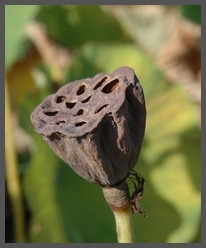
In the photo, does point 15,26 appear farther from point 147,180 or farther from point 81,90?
point 81,90

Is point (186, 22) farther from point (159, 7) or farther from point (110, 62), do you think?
point (110, 62)

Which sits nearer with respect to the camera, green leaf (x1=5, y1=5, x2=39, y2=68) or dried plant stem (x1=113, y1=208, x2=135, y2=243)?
dried plant stem (x1=113, y1=208, x2=135, y2=243)

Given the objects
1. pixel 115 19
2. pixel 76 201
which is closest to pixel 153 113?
pixel 76 201

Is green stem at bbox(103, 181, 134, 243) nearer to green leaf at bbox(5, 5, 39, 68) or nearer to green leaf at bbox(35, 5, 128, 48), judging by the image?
green leaf at bbox(5, 5, 39, 68)

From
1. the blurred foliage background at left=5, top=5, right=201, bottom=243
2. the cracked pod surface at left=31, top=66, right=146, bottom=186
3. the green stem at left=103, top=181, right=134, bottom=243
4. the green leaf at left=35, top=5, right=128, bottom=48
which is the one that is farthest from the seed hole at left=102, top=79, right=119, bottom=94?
the green leaf at left=35, top=5, right=128, bottom=48

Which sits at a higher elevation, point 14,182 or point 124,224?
point 14,182

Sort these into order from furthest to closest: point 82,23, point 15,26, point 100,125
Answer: point 82,23 < point 15,26 < point 100,125

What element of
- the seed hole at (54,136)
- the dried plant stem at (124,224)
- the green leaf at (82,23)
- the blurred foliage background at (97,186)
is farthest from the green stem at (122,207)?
the green leaf at (82,23)

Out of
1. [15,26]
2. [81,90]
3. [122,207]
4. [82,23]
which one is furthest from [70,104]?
[82,23]
